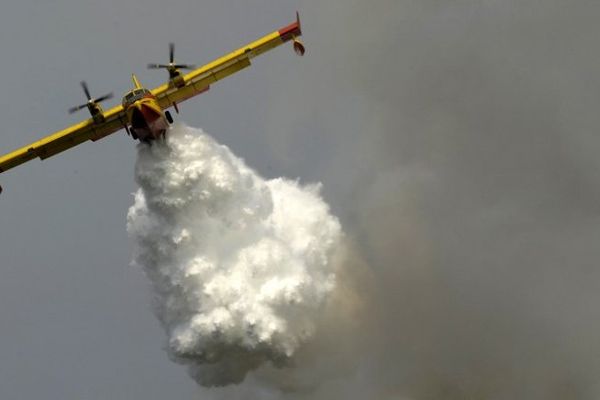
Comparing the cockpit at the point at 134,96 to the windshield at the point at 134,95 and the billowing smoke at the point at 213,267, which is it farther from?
the billowing smoke at the point at 213,267

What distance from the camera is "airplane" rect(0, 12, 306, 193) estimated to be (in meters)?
82.8

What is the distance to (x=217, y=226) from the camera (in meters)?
84.9

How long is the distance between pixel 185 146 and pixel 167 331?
841 centimetres

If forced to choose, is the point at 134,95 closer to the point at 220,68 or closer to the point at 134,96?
the point at 134,96

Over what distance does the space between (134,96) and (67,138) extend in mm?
5576

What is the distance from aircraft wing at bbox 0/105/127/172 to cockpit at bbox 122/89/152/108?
2478 mm

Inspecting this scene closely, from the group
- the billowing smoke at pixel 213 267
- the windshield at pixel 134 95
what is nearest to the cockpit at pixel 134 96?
the windshield at pixel 134 95

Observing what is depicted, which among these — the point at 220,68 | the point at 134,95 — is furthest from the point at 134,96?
the point at 220,68

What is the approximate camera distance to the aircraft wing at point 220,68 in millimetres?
83938

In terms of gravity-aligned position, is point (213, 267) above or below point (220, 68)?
below

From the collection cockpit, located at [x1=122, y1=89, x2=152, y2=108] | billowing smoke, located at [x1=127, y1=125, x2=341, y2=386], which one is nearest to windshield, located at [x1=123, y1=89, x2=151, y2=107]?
cockpit, located at [x1=122, y1=89, x2=152, y2=108]

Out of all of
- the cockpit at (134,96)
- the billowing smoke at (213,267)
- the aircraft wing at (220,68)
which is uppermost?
the aircraft wing at (220,68)

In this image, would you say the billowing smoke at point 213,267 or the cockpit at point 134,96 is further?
the billowing smoke at point 213,267

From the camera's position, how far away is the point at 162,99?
Result: 8400 cm
